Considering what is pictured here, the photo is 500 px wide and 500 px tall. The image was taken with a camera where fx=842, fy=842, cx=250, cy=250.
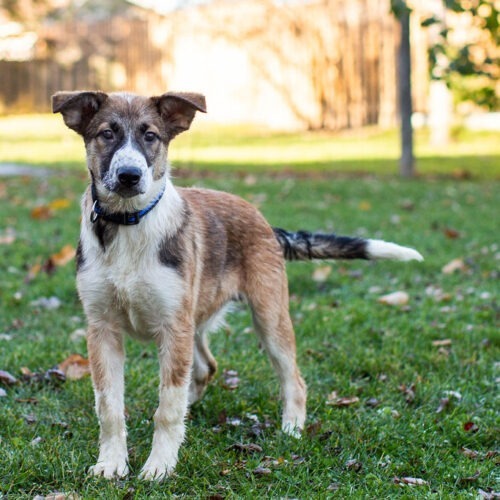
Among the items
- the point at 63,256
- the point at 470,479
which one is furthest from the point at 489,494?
the point at 63,256

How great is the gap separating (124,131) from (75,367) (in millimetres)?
1751

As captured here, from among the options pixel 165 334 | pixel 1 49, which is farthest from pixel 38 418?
pixel 1 49

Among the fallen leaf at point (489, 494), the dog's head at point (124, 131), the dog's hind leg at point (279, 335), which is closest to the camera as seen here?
the fallen leaf at point (489, 494)

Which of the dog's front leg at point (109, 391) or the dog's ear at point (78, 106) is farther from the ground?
the dog's ear at point (78, 106)

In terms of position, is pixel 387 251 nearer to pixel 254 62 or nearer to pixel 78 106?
pixel 78 106

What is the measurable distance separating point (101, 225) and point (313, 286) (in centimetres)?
361

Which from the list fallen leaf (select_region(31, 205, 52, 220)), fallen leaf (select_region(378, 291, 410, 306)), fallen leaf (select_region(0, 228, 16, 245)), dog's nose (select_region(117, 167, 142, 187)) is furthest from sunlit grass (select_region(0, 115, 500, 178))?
dog's nose (select_region(117, 167, 142, 187))

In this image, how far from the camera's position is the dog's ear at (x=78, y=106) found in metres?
3.84

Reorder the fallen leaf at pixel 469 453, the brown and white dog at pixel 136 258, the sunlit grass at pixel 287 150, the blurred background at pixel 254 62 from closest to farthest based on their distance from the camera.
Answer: the brown and white dog at pixel 136 258
the fallen leaf at pixel 469 453
the sunlit grass at pixel 287 150
the blurred background at pixel 254 62

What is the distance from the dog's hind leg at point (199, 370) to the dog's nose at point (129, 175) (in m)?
1.31

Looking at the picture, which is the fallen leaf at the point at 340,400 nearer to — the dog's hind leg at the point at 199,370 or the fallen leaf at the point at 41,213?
the dog's hind leg at the point at 199,370

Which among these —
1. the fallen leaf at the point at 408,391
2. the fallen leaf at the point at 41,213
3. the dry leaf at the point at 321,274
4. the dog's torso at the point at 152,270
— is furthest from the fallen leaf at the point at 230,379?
the fallen leaf at the point at 41,213

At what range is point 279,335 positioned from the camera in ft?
14.8

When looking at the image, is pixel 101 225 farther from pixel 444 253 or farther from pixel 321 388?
pixel 444 253
